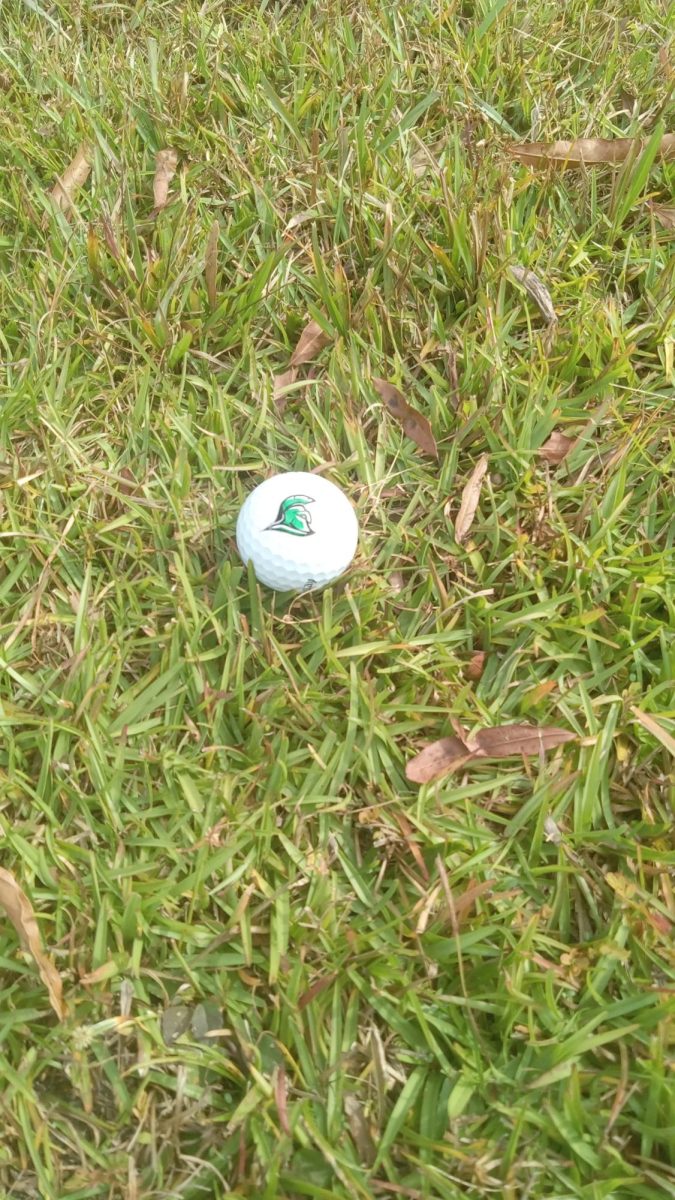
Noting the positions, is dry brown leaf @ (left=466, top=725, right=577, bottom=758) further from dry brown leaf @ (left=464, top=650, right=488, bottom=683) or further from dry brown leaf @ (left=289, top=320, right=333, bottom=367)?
dry brown leaf @ (left=289, top=320, right=333, bottom=367)

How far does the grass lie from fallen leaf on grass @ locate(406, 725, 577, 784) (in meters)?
0.03

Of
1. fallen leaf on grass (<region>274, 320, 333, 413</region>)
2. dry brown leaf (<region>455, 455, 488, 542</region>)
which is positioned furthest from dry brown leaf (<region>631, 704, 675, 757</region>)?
fallen leaf on grass (<region>274, 320, 333, 413</region>)

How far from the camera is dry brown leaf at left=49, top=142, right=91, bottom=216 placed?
2357 mm

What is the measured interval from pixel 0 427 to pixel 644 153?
1767 mm

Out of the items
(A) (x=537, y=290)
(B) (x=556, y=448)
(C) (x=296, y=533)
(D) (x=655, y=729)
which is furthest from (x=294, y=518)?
(A) (x=537, y=290)

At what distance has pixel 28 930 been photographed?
158 cm

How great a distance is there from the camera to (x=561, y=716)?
1.85 m

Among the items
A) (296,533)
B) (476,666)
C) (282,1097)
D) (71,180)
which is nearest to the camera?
(282,1097)

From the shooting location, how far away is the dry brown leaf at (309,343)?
220 cm

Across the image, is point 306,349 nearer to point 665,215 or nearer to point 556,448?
point 556,448

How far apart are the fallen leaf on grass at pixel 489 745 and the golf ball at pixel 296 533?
1.31 ft

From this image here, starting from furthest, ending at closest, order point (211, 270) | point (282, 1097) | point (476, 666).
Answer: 1. point (211, 270)
2. point (476, 666)
3. point (282, 1097)

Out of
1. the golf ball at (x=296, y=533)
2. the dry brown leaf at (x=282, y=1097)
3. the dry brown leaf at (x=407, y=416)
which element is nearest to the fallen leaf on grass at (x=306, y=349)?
the dry brown leaf at (x=407, y=416)

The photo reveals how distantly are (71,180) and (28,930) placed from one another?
6.06 ft
